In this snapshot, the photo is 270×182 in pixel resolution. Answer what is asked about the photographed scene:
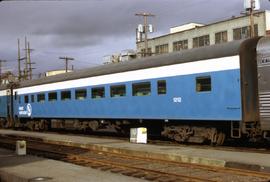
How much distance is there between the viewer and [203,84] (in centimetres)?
1698

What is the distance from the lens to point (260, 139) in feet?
51.7

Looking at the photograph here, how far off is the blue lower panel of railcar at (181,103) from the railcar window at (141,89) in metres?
0.17

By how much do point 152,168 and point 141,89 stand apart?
7250 millimetres

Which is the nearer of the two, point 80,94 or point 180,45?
point 80,94

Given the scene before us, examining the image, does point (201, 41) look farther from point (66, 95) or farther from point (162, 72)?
point (162, 72)

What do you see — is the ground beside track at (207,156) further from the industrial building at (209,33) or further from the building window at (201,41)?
the building window at (201,41)

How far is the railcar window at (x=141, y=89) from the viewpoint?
19656 millimetres

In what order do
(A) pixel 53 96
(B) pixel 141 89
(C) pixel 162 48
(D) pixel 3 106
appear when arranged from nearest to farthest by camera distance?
1. (B) pixel 141 89
2. (A) pixel 53 96
3. (D) pixel 3 106
4. (C) pixel 162 48

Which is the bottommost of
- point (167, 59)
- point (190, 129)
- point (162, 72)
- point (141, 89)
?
point (190, 129)

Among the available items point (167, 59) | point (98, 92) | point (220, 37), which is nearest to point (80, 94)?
point (98, 92)

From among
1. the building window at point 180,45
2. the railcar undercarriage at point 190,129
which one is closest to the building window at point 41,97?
the railcar undercarriage at point 190,129

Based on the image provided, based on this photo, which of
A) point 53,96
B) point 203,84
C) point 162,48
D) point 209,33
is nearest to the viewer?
point 203,84

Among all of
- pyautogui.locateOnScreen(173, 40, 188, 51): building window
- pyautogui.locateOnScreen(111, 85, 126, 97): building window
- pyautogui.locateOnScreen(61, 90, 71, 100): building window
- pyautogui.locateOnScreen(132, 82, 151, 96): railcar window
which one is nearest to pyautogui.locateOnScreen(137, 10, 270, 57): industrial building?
pyautogui.locateOnScreen(173, 40, 188, 51): building window

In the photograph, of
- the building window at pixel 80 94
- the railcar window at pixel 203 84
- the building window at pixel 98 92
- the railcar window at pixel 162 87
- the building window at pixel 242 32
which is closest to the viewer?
the railcar window at pixel 203 84
